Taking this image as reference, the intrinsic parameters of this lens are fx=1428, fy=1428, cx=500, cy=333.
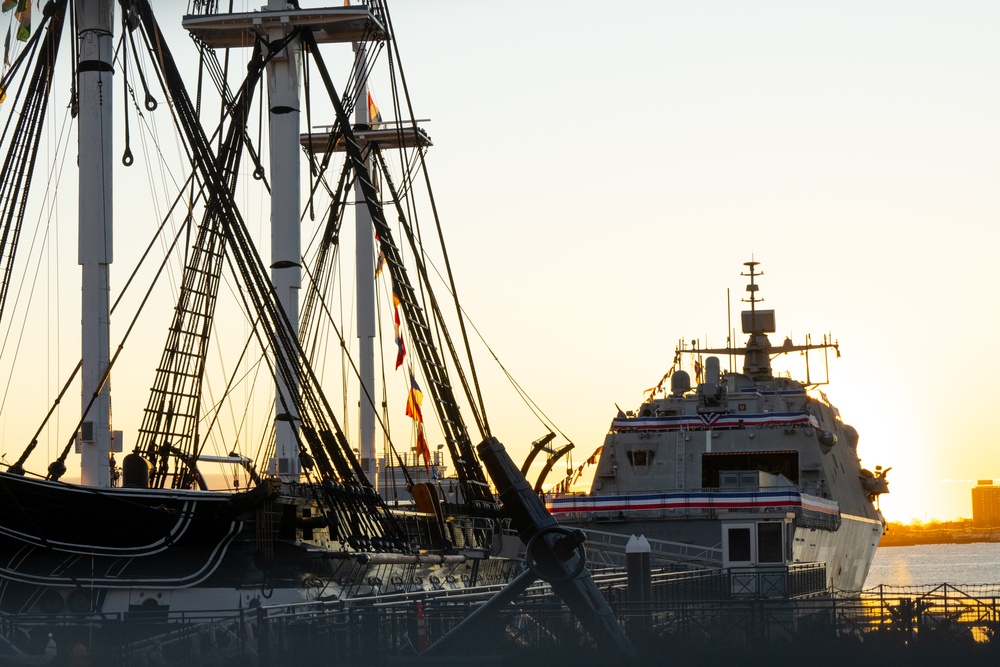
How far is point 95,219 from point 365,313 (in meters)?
21.3

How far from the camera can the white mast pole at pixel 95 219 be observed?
2672 cm

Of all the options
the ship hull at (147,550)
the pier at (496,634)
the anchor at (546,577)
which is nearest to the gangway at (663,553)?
the ship hull at (147,550)

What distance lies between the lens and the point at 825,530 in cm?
4353

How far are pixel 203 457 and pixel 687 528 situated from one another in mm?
16388

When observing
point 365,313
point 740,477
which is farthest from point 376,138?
point 740,477

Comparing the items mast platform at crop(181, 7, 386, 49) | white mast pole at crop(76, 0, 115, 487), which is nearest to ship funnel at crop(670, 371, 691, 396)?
mast platform at crop(181, 7, 386, 49)

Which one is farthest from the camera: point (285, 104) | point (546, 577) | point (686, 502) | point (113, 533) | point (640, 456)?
point (640, 456)

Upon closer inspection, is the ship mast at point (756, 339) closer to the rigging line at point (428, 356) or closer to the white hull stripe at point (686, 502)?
the white hull stripe at point (686, 502)

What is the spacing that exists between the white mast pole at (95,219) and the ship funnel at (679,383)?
2522cm

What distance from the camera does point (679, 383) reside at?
4944cm

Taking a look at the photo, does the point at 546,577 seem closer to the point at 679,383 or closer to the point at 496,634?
the point at 496,634

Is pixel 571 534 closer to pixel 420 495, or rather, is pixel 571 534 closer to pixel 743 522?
pixel 420 495

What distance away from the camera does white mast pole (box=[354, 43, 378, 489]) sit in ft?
155

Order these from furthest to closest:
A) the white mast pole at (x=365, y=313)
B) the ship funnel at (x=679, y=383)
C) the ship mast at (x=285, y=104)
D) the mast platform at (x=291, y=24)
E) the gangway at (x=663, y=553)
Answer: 1. the ship funnel at (x=679, y=383)
2. the white mast pole at (x=365, y=313)
3. the gangway at (x=663, y=553)
4. the mast platform at (x=291, y=24)
5. the ship mast at (x=285, y=104)
